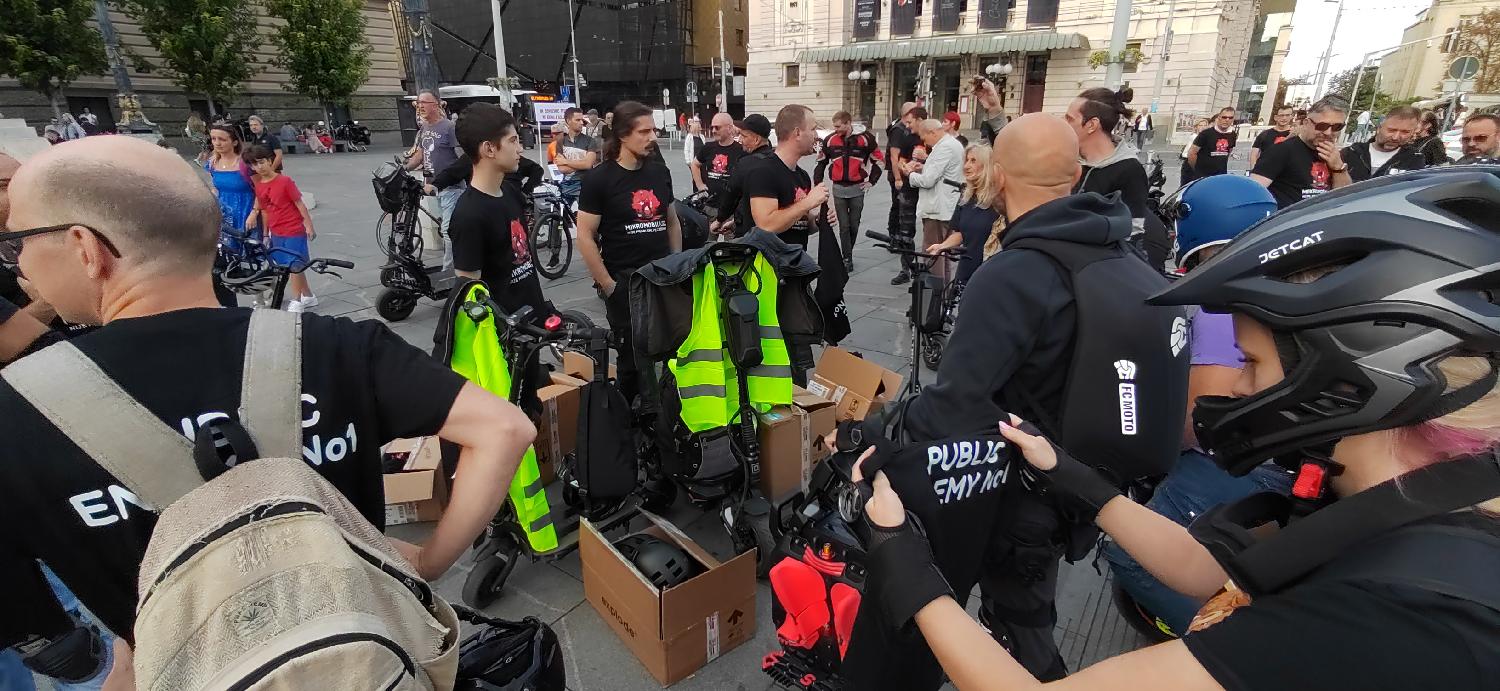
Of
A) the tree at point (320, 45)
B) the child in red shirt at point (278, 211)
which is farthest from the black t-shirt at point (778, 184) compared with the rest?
the tree at point (320, 45)

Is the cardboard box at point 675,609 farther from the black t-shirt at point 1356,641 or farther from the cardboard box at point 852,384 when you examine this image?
the black t-shirt at point 1356,641

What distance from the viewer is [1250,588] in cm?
91

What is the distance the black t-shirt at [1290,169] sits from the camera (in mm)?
5371

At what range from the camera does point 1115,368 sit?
1716 millimetres

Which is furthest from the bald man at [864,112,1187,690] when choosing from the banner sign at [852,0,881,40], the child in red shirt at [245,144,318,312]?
the banner sign at [852,0,881,40]

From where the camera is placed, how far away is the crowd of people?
0.81m

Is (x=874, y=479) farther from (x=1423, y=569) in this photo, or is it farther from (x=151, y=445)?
(x=151, y=445)

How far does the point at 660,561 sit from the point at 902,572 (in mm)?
1711

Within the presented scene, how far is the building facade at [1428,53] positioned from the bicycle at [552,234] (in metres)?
58.1

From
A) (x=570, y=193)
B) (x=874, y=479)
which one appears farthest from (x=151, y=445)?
(x=570, y=193)

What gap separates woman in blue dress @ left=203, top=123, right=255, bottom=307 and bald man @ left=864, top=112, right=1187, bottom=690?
7.19 meters

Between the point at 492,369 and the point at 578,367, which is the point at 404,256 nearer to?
the point at 578,367

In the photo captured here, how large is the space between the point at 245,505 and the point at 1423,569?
1461 mm

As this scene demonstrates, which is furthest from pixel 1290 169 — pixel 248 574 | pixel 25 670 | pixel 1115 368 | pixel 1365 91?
pixel 1365 91
